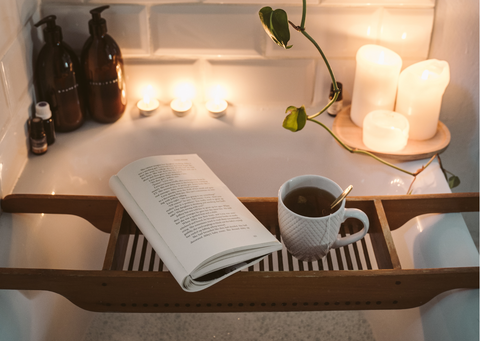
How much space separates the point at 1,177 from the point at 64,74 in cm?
25

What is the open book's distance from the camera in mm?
617

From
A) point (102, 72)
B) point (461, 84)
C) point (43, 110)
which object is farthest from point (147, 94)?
point (461, 84)

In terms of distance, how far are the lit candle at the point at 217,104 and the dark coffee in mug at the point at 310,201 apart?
44 cm

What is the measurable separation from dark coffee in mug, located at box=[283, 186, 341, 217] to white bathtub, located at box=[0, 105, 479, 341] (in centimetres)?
22

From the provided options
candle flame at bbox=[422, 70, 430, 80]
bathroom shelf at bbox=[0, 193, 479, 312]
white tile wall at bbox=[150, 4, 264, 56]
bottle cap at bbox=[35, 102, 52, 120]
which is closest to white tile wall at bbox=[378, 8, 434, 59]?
candle flame at bbox=[422, 70, 430, 80]

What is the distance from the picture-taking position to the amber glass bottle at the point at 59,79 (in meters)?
0.92

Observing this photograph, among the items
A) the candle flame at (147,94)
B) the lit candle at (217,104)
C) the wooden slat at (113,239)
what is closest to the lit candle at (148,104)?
the candle flame at (147,94)

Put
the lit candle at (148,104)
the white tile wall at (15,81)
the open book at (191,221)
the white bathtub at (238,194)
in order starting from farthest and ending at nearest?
the lit candle at (148,104) < the white tile wall at (15,81) < the white bathtub at (238,194) < the open book at (191,221)

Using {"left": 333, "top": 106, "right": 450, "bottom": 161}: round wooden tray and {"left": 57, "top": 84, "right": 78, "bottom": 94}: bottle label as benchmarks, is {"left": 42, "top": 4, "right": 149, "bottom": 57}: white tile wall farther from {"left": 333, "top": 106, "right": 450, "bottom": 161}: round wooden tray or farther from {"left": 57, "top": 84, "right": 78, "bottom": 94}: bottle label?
→ {"left": 333, "top": 106, "right": 450, "bottom": 161}: round wooden tray

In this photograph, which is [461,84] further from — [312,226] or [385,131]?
[312,226]

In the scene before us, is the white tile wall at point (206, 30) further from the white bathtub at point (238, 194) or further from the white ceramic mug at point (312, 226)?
the white ceramic mug at point (312, 226)

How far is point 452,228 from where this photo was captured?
0.78 metres

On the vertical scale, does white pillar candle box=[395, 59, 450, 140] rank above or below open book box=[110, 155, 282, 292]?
above

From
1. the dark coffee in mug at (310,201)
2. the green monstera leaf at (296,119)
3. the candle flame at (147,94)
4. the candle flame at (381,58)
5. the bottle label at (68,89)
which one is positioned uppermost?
the candle flame at (381,58)
